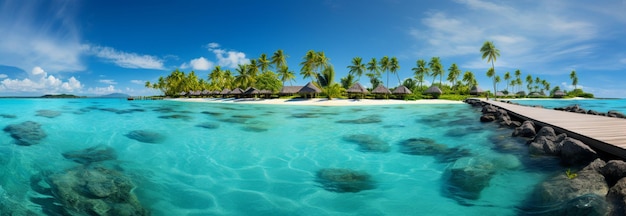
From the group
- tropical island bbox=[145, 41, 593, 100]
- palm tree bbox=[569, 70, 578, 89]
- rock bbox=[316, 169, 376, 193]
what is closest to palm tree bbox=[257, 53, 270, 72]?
tropical island bbox=[145, 41, 593, 100]

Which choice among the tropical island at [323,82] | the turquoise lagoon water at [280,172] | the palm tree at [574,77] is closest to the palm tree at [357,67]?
the tropical island at [323,82]

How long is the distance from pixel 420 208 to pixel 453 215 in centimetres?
48

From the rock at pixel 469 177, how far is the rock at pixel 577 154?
4.79 feet

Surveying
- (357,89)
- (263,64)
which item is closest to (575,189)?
(357,89)

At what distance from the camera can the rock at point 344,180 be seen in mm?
5287

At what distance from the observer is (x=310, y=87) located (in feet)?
141

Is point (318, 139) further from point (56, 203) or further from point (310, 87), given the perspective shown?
point (310, 87)

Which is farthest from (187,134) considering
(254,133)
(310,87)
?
(310,87)

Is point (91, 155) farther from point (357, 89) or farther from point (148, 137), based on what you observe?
point (357, 89)

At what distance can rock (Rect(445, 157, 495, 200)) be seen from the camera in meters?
4.97

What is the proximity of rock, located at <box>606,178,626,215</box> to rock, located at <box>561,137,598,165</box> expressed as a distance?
256 cm

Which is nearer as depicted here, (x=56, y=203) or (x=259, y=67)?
(x=56, y=203)

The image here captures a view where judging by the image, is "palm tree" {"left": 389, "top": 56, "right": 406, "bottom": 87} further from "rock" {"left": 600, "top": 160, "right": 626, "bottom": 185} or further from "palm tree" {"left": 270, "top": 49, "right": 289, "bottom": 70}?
"rock" {"left": 600, "top": 160, "right": 626, "bottom": 185}

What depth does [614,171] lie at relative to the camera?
454 cm
